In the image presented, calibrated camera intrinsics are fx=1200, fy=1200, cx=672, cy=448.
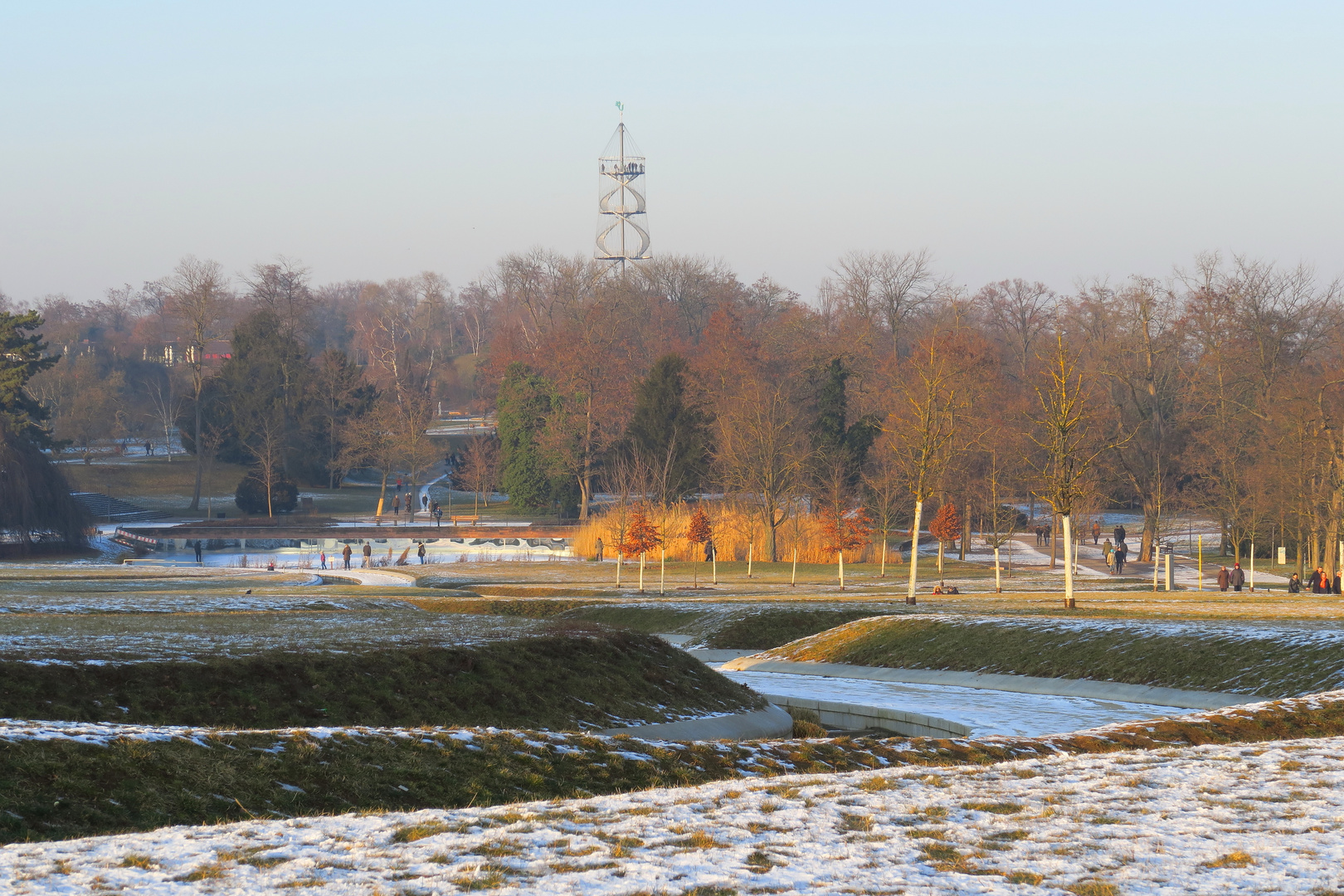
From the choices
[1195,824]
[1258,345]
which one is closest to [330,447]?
[1258,345]

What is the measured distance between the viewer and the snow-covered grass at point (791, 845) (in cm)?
597

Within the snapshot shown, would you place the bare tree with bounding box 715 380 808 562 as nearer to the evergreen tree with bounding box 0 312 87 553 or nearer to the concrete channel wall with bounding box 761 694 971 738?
the evergreen tree with bounding box 0 312 87 553

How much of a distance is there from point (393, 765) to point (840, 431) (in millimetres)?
61481

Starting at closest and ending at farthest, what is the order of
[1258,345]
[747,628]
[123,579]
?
1. [747,628]
2. [123,579]
3. [1258,345]

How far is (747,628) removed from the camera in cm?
2595

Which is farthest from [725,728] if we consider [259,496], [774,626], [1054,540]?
[259,496]

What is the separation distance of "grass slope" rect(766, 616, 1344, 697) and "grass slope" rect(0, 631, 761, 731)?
553cm

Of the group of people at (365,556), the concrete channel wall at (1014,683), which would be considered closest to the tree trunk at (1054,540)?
the group of people at (365,556)

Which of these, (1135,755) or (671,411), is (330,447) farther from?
(1135,755)

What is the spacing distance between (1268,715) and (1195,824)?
21.0 ft

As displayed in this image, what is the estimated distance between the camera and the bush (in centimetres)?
7275

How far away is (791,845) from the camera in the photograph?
22.1 feet

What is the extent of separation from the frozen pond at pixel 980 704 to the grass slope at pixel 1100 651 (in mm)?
1050

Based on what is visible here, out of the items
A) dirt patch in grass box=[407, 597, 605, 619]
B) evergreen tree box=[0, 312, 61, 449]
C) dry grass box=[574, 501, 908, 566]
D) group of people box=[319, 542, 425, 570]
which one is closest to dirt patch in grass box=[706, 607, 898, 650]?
dirt patch in grass box=[407, 597, 605, 619]
